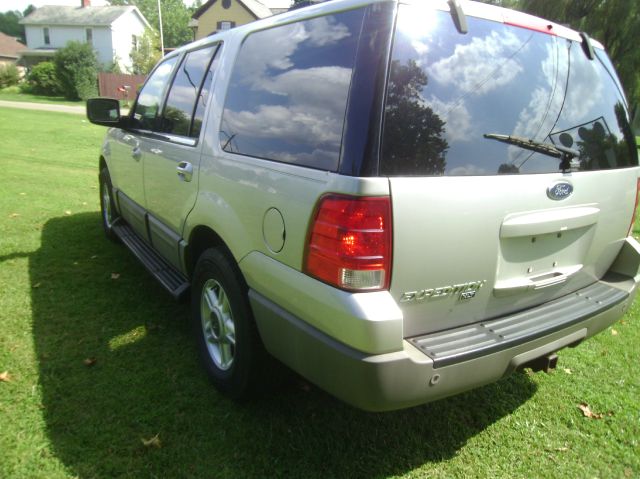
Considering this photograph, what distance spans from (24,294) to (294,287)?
10.2 ft

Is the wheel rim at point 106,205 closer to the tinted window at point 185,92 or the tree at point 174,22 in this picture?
the tinted window at point 185,92

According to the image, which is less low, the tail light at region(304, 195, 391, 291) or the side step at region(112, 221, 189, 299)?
the tail light at region(304, 195, 391, 291)

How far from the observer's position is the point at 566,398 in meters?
2.96

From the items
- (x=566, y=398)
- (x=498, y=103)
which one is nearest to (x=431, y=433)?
(x=566, y=398)

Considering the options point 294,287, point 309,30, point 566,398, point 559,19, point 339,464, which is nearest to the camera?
point 294,287

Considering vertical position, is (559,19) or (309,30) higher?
(559,19)

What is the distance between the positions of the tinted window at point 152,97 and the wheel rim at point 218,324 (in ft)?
5.36

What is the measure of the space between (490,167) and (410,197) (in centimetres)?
45

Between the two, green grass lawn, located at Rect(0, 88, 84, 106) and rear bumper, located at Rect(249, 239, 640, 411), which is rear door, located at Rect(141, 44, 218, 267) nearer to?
rear bumper, located at Rect(249, 239, 640, 411)

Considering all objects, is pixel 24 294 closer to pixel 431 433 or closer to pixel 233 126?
pixel 233 126

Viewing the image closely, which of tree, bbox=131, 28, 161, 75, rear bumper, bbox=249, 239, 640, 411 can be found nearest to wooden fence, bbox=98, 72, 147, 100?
tree, bbox=131, 28, 161, 75

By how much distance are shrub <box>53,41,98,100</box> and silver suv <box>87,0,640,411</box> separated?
3535 centimetres

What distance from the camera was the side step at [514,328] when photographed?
6.32ft

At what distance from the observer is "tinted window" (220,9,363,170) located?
1.92 m
